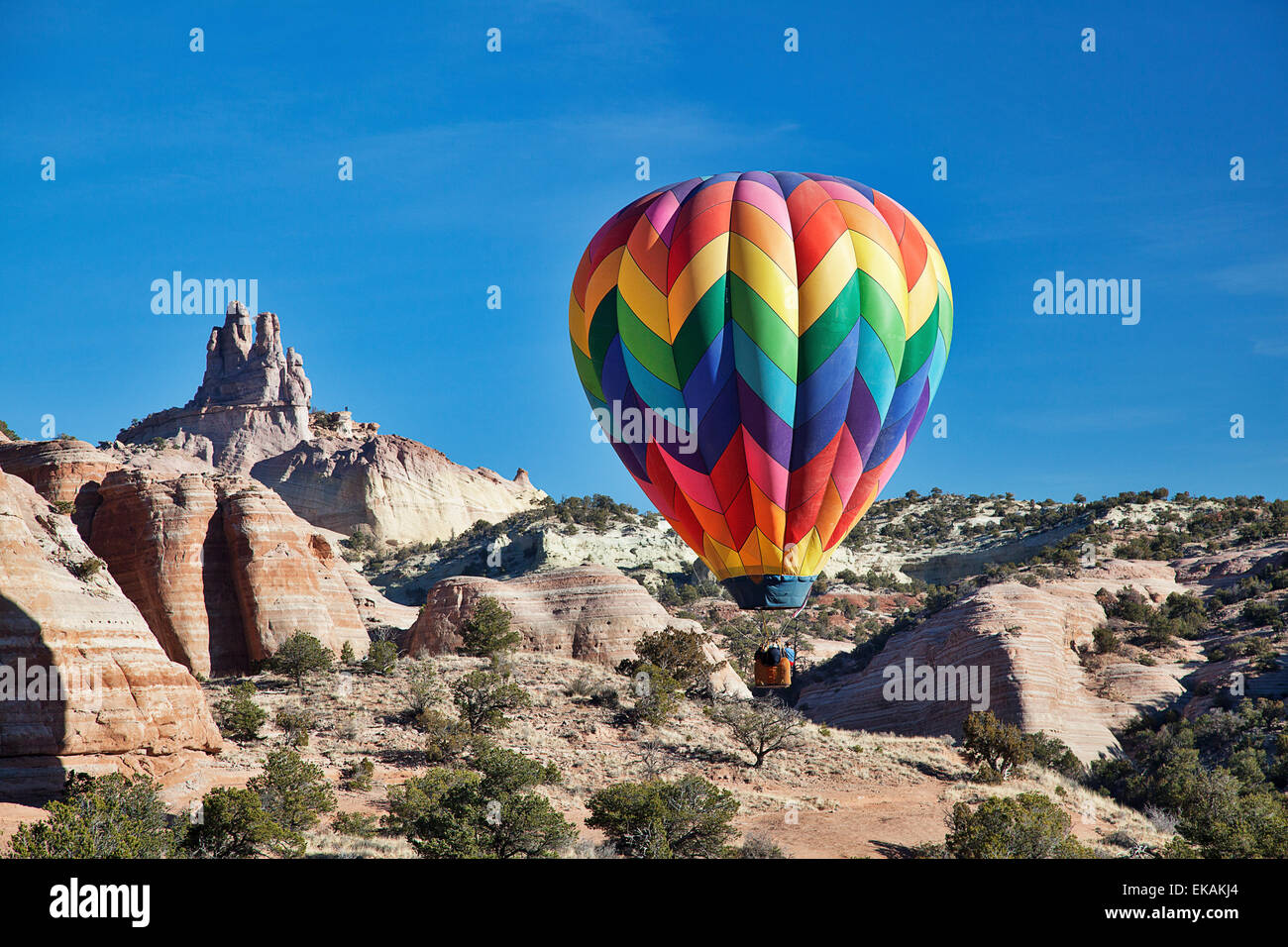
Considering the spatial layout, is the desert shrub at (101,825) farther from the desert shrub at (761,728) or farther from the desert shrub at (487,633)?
the desert shrub at (487,633)

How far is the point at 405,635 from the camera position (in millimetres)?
45750

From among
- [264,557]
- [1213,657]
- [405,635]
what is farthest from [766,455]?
[1213,657]

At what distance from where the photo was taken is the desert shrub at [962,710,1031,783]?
3528 centimetres

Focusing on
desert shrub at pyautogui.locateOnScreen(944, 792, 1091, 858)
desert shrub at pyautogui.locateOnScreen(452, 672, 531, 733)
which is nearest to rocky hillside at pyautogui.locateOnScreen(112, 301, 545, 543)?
desert shrub at pyautogui.locateOnScreen(452, 672, 531, 733)

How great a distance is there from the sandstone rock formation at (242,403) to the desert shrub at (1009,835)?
102 m

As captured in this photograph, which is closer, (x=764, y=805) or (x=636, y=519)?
(x=764, y=805)

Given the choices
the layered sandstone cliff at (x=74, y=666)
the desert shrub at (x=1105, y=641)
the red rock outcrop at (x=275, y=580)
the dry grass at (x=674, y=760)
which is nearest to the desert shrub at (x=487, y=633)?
the dry grass at (x=674, y=760)

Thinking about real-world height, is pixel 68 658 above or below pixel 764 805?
above

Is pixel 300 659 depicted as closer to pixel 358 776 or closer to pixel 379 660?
pixel 379 660

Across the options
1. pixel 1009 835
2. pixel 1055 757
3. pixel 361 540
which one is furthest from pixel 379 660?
pixel 361 540

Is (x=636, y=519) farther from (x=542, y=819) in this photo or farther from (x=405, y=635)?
(x=542, y=819)

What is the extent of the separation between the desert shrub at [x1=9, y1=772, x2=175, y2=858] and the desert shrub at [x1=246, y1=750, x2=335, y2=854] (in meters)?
2.14
